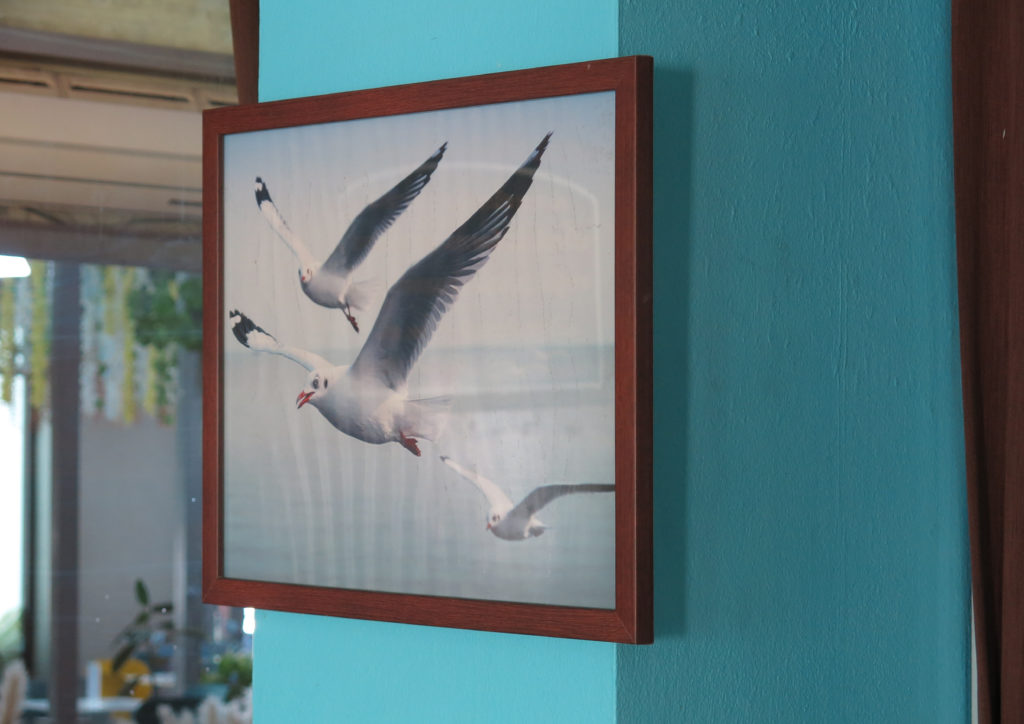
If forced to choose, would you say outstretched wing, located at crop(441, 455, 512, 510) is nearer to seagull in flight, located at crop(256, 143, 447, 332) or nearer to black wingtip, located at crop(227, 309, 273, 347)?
seagull in flight, located at crop(256, 143, 447, 332)

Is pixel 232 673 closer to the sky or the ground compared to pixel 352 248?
closer to the ground

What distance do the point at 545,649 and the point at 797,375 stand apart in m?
0.38

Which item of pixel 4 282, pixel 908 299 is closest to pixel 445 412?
pixel 908 299

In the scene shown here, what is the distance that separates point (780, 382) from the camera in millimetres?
944

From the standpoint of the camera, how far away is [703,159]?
0.94m

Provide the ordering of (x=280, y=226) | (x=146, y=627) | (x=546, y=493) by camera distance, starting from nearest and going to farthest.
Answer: (x=546, y=493) < (x=280, y=226) < (x=146, y=627)

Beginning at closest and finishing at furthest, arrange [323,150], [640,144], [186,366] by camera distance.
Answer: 1. [640,144]
2. [323,150]
3. [186,366]

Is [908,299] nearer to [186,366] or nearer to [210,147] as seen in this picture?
[210,147]

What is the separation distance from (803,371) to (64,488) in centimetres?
157

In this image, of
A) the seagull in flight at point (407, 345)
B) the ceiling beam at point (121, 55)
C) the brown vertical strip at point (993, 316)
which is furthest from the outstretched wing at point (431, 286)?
the ceiling beam at point (121, 55)

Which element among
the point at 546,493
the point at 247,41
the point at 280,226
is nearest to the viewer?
the point at 546,493

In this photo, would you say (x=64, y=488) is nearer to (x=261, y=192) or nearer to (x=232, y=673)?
(x=232, y=673)

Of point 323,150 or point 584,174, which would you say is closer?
point 584,174

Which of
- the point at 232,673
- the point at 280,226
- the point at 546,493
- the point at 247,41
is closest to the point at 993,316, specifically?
the point at 546,493
